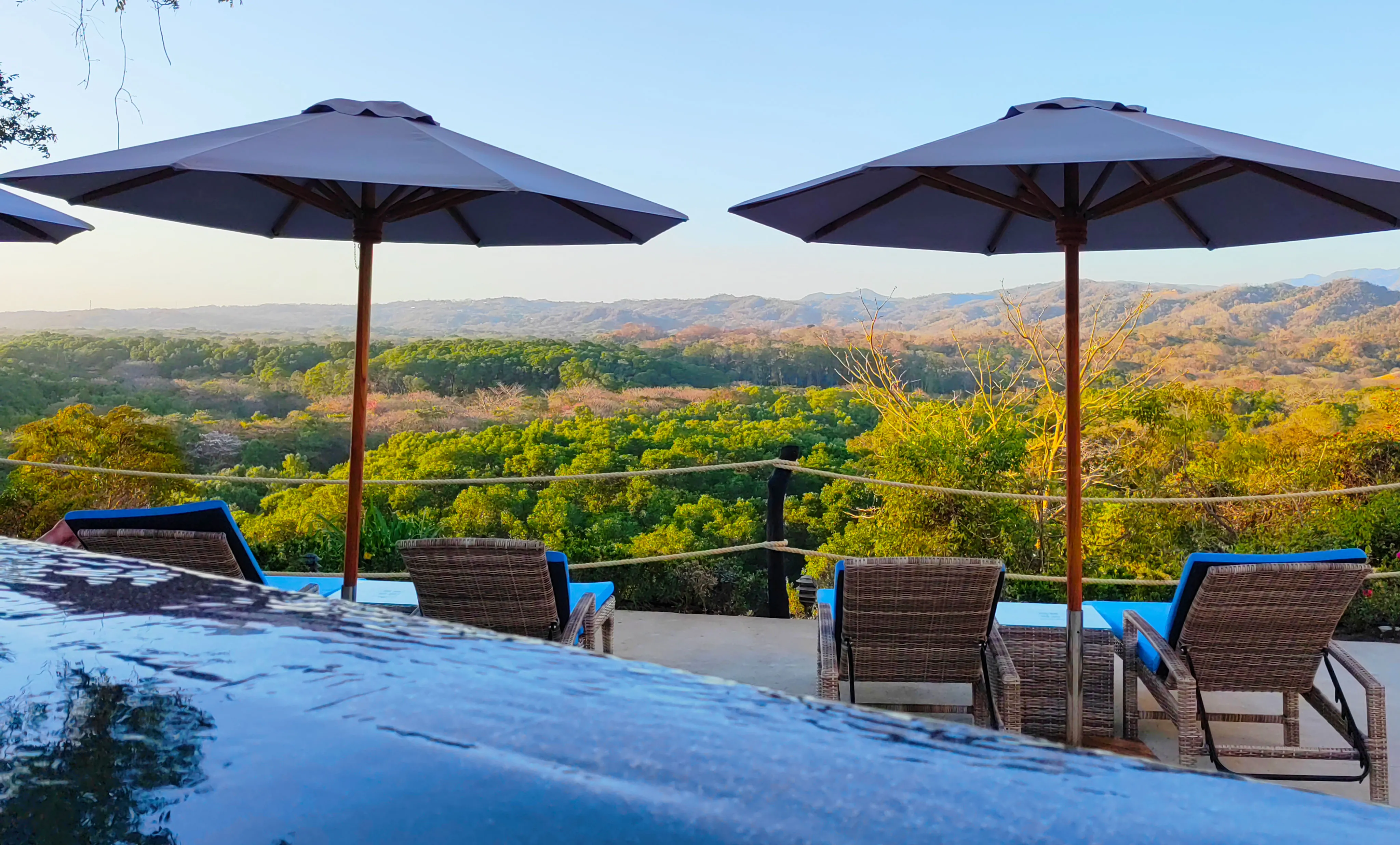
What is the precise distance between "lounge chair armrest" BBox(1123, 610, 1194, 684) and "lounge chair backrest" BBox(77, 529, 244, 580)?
9.83 feet

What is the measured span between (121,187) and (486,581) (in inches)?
83.7

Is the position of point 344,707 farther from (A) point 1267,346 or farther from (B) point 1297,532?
Result: (A) point 1267,346

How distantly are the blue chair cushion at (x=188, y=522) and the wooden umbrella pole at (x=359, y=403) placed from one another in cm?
44

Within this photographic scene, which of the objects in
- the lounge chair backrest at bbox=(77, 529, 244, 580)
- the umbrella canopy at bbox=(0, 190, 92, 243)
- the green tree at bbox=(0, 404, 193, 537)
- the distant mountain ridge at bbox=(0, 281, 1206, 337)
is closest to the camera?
the lounge chair backrest at bbox=(77, 529, 244, 580)

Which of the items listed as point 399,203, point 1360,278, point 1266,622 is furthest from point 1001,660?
point 1360,278

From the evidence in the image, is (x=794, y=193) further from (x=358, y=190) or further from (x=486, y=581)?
(x=358, y=190)

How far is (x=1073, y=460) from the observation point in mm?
3594

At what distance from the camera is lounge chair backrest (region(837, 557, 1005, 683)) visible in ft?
10.9

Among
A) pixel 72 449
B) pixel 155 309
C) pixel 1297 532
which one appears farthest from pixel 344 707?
pixel 155 309

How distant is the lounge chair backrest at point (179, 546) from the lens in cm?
331

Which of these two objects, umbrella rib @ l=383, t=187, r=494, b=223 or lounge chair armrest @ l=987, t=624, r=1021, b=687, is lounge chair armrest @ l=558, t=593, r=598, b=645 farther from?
umbrella rib @ l=383, t=187, r=494, b=223

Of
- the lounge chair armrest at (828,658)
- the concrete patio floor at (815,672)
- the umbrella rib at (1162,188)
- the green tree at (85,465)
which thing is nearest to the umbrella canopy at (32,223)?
the concrete patio floor at (815,672)

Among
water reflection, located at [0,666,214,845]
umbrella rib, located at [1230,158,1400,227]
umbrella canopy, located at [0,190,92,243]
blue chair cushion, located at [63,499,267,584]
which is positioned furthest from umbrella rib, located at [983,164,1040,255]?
water reflection, located at [0,666,214,845]

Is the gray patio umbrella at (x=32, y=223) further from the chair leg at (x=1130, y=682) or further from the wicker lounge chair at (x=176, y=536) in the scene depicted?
the chair leg at (x=1130, y=682)
